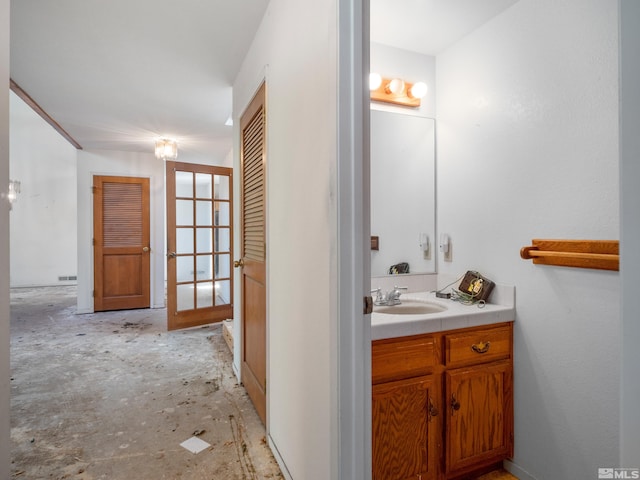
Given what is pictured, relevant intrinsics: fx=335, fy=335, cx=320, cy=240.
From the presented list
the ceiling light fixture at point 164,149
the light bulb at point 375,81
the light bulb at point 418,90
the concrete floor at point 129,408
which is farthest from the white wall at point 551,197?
the ceiling light fixture at point 164,149

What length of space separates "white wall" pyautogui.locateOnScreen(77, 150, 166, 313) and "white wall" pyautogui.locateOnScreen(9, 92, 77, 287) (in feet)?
9.05

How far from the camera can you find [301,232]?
1429mm

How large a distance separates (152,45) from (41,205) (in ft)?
21.1

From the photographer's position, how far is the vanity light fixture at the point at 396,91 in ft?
6.68

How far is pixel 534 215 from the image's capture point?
1.64m

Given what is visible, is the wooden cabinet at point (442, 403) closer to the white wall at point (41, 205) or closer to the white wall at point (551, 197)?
the white wall at point (551, 197)

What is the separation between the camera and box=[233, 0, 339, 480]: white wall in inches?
45.8

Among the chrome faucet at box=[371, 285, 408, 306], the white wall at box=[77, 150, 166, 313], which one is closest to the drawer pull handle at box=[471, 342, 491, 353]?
the chrome faucet at box=[371, 285, 408, 306]

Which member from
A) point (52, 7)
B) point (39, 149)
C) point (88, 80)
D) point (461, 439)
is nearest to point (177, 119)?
point (88, 80)

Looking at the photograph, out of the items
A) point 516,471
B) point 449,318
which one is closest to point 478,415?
point 516,471

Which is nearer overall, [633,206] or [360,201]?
[633,206]

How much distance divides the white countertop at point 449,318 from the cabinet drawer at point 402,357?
4cm

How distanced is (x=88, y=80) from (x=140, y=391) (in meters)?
2.52

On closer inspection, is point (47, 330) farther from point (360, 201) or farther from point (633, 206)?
point (633, 206)
